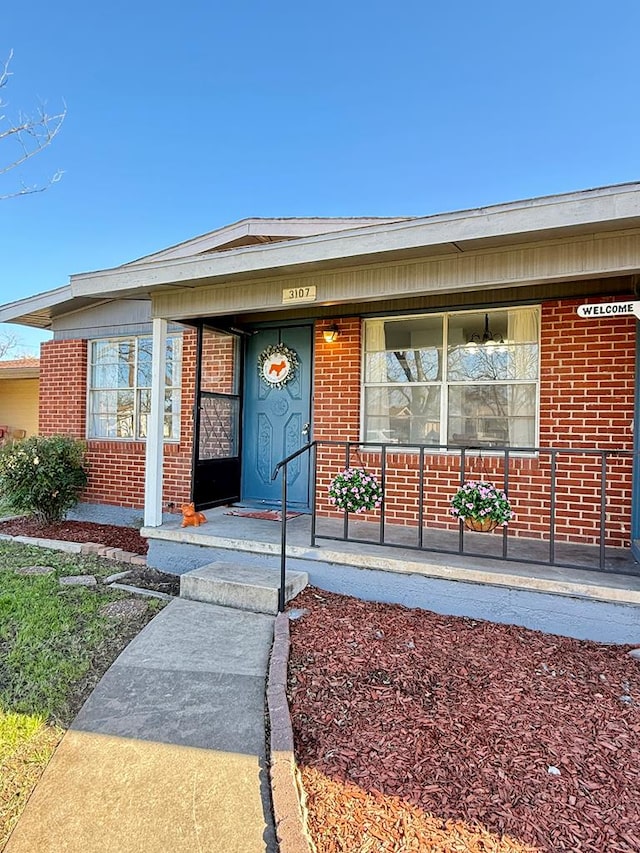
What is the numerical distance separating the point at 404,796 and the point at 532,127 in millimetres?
12186

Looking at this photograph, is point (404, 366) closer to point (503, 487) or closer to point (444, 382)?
point (444, 382)

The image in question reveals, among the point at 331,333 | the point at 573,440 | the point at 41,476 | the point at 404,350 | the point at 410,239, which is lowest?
the point at 41,476

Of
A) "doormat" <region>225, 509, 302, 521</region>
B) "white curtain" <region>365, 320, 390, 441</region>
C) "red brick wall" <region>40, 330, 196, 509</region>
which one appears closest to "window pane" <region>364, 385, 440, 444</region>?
"white curtain" <region>365, 320, 390, 441</region>

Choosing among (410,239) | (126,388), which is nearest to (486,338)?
(410,239)

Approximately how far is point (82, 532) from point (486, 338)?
5.21 m

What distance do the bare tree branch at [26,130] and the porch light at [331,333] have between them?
2.85 metres

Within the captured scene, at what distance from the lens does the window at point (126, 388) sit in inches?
266

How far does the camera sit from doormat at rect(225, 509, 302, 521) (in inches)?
211

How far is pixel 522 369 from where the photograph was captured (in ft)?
15.4

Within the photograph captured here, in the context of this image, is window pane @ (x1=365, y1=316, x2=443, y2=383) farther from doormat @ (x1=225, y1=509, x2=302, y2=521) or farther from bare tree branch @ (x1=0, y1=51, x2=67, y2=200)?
bare tree branch @ (x1=0, y1=51, x2=67, y2=200)

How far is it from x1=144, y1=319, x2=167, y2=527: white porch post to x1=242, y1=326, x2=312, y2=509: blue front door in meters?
1.39

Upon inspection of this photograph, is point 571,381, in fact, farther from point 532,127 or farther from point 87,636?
point 532,127

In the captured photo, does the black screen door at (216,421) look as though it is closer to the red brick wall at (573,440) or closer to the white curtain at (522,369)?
the red brick wall at (573,440)

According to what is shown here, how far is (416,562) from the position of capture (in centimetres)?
374
